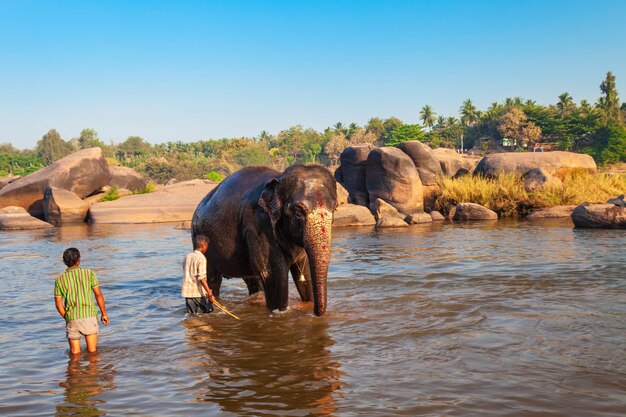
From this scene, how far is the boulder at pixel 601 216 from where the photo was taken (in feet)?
52.7

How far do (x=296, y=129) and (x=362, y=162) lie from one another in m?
79.2

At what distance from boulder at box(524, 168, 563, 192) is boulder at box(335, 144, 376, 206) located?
20.9ft

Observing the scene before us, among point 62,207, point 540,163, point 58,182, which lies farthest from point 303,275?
point 58,182

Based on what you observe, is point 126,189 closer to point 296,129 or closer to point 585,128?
point 585,128

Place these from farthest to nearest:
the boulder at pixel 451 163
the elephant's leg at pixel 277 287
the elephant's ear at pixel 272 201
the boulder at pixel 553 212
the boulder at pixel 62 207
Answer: the boulder at pixel 451 163 → the boulder at pixel 62 207 → the boulder at pixel 553 212 → the elephant's leg at pixel 277 287 → the elephant's ear at pixel 272 201

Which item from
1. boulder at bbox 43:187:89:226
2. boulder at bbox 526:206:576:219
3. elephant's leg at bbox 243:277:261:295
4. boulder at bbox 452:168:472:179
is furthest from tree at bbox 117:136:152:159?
elephant's leg at bbox 243:277:261:295

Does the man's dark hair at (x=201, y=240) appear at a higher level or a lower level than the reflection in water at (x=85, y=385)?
higher

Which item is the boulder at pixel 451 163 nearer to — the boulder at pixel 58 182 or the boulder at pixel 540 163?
the boulder at pixel 540 163

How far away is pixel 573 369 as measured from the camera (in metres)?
5.17

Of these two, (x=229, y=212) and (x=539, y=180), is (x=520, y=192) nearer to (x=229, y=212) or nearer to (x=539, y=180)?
(x=539, y=180)

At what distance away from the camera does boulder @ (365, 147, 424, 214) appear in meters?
23.1

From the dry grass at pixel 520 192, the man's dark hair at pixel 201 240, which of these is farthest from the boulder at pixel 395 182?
the man's dark hair at pixel 201 240

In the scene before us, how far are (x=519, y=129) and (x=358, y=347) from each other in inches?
2612

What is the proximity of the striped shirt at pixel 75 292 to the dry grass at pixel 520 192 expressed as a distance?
18214 mm
